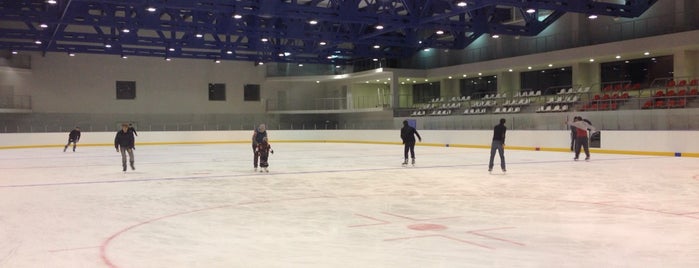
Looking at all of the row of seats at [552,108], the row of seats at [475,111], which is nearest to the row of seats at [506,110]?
the row of seats at [475,111]

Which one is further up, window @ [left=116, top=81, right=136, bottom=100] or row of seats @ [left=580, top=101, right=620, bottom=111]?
window @ [left=116, top=81, right=136, bottom=100]

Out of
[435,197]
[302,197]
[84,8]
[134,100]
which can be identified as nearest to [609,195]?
[435,197]

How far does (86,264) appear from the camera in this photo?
5352mm

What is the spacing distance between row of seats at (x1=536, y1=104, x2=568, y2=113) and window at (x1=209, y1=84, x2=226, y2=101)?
2502cm

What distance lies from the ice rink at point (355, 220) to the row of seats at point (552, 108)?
642 inches

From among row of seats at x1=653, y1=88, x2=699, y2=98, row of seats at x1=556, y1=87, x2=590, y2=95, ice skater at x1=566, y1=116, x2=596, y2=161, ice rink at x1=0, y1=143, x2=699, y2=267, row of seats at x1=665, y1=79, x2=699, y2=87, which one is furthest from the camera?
row of seats at x1=556, y1=87, x2=590, y2=95

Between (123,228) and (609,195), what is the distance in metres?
7.74

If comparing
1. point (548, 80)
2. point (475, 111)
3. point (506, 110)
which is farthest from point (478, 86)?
point (506, 110)

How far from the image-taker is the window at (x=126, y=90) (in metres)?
Result: 43.6

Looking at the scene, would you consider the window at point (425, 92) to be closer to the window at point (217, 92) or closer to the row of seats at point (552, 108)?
the row of seats at point (552, 108)

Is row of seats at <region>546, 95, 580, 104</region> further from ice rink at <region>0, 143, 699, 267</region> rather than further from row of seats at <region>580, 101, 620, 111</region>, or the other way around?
ice rink at <region>0, 143, 699, 267</region>

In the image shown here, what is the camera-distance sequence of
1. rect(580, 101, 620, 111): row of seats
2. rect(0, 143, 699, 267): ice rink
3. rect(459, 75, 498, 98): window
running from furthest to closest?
rect(459, 75, 498, 98): window → rect(580, 101, 620, 111): row of seats → rect(0, 143, 699, 267): ice rink

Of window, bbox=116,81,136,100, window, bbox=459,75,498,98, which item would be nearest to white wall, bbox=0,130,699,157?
window, bbox=116,81,136,100

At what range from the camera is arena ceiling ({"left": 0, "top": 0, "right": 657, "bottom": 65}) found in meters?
23.9
